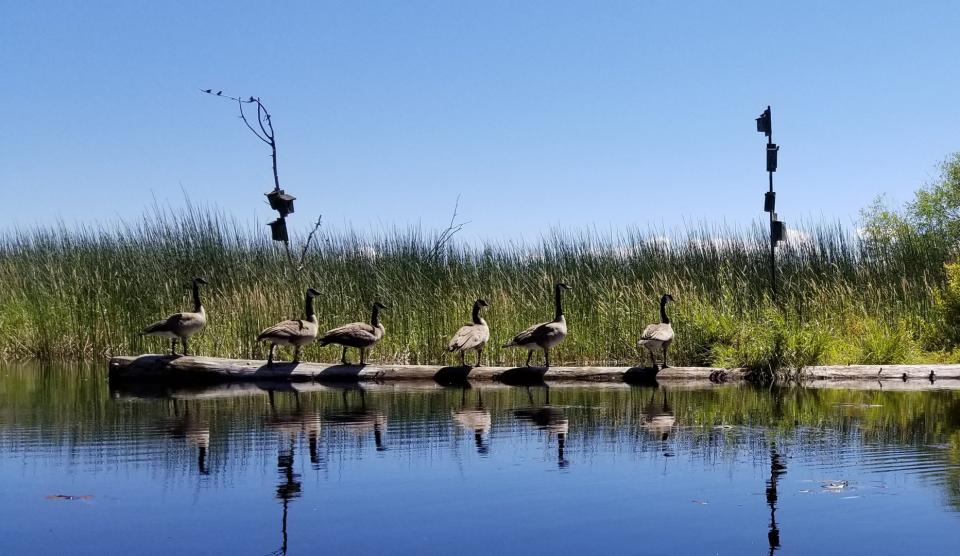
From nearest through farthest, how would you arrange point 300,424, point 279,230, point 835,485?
point 835,485
point 300,424
point 279,230

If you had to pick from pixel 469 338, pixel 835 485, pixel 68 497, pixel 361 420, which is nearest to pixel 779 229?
pixel 469 338

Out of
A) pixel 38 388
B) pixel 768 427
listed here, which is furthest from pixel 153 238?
pixel 768 427

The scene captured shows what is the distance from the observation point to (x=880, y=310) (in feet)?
60.3

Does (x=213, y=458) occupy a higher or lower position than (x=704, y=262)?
lower

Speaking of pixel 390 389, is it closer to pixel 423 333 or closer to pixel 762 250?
pixel 423 333

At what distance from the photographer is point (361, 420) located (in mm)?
10617

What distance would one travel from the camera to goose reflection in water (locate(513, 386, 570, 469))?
913cm

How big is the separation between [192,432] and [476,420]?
9.37 feet

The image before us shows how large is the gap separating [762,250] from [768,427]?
1117cm

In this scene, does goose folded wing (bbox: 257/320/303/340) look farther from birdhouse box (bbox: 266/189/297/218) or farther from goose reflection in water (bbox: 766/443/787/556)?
goose reflection in water (bbox: 766/443/787/556)

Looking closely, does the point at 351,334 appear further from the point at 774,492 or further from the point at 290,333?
the point at 774,492

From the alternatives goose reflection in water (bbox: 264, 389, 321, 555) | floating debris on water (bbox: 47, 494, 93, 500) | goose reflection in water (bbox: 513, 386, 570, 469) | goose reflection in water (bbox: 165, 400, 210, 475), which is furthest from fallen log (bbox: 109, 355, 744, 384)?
floating debris on water (bbox: 47, 494, 93, 500)

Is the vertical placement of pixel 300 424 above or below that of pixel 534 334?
below

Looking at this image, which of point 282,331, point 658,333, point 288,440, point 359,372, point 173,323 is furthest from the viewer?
point 173,323
